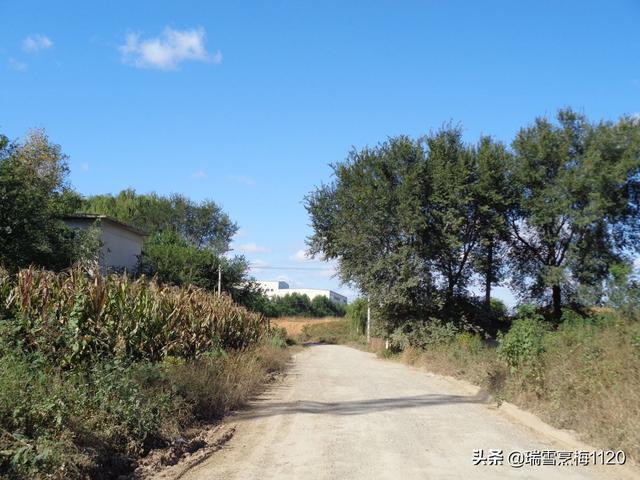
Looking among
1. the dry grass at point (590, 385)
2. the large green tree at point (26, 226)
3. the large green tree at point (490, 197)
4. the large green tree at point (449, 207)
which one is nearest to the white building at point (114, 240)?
the large green tree at point (26, 226)

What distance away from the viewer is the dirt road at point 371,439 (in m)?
7.27

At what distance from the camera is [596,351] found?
1064 centimetres

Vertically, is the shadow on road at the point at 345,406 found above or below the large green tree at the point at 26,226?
below

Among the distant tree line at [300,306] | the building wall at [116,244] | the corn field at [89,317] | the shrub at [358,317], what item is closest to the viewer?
the corn field at [89,317]

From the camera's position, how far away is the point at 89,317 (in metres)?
10.9

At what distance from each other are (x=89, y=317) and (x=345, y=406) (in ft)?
18.2

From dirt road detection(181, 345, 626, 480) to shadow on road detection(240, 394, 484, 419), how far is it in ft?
0.07

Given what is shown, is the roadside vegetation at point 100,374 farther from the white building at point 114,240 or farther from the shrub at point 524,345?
the white building at point 114,240

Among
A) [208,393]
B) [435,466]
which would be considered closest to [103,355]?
[208,393]

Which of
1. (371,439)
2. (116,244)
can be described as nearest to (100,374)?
(371,439)

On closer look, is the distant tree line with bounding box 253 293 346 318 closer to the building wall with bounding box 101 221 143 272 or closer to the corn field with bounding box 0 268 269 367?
the building wall with bounding box 101 221 143 272

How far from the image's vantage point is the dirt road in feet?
23.9

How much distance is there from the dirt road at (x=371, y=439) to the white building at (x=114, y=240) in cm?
1854

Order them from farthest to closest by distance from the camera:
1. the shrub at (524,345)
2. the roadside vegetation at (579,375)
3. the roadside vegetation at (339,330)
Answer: the roadside vegetation at (339,330) < the shrub at (524,345) < the roadside vegetation at (579,375)
